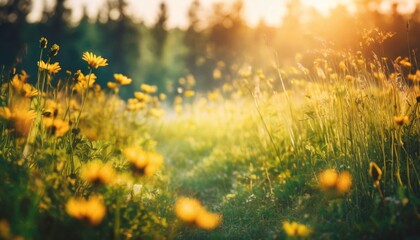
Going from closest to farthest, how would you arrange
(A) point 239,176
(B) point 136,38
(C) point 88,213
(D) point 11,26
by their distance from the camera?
(C) point 88,213
(A) point 239,176
(D) point 11,26
(B) point 136,38

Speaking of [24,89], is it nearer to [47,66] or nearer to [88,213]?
[47,66]

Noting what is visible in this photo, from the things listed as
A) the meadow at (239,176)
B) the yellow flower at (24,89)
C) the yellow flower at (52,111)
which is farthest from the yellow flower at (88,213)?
the yellow flower at (24,89)

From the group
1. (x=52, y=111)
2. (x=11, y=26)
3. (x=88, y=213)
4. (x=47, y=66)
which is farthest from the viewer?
(x=11, y=26)

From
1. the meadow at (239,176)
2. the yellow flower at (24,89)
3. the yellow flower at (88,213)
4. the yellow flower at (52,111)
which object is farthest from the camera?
the yellow flower at (24,89)

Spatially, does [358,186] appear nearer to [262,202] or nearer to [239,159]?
[262,202]

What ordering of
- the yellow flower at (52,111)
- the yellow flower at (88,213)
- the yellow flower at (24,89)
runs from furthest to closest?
the yellow flower at (24,89)
the yellow flower at (52,111)
the yellow flower at (88,213)

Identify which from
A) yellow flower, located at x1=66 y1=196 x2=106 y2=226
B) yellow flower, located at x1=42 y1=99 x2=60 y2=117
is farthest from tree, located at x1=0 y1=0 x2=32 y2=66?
yellow flower, located at x1=66 y1=196 x2=106 y2=226

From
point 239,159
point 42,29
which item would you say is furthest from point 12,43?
point 239,159

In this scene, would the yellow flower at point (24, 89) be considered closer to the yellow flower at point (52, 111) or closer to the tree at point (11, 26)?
the yellow flower at point (52, 111)

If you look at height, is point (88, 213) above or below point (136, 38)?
below

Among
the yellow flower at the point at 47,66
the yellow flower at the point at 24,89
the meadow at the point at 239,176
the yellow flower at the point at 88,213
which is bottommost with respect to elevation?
the yellow flower at the point at 88,213

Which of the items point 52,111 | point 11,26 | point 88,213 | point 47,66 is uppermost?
point 11,26

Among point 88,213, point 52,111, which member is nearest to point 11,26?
point 52,111

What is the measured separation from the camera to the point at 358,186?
2340 millimetres
